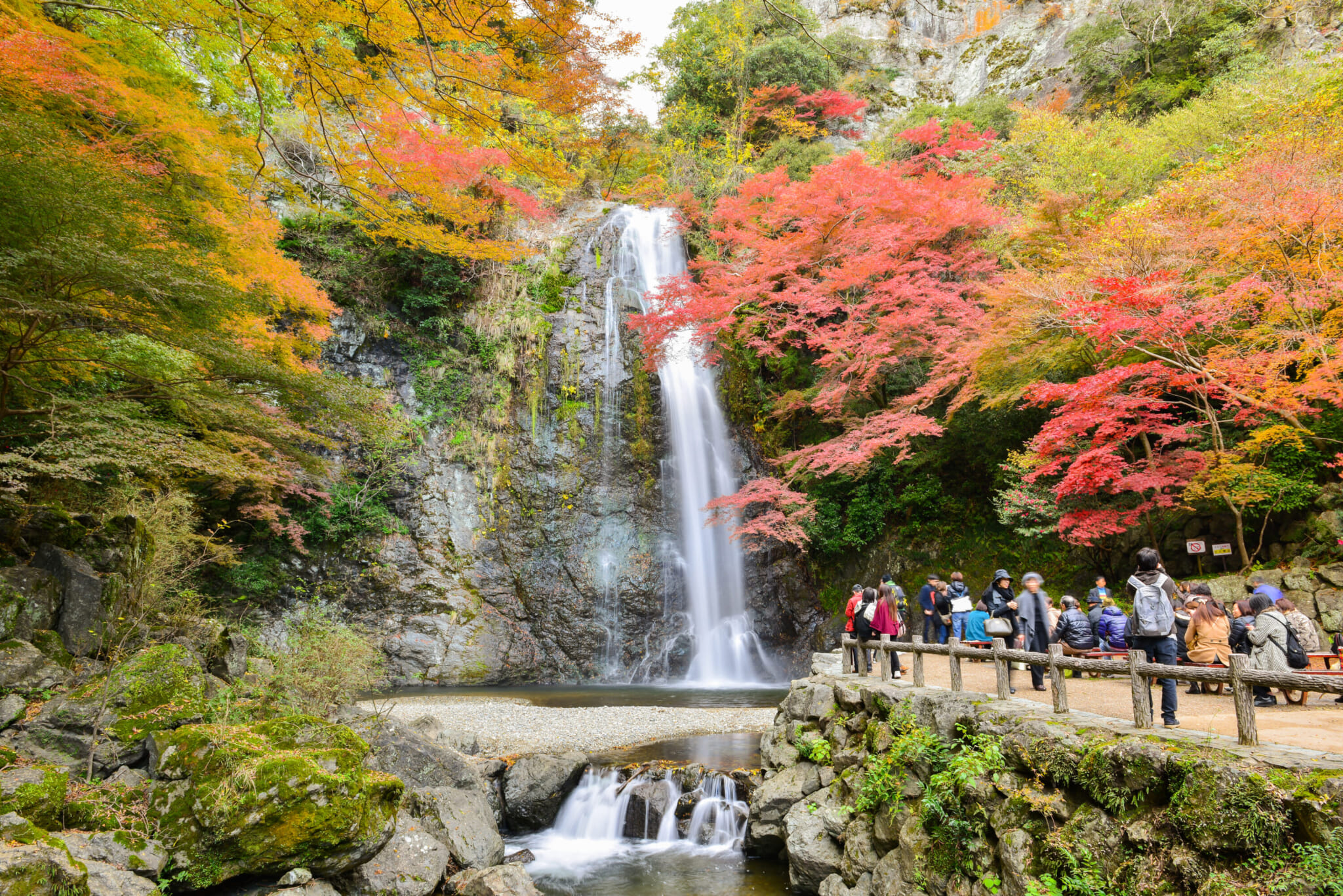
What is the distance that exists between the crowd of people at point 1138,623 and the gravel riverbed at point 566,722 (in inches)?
134

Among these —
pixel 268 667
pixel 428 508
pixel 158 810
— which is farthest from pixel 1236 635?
pixel 428 508

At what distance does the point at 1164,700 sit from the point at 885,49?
1270 inches

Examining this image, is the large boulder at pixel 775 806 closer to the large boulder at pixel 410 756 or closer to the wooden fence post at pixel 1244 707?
the large boulder at pixel 410 756

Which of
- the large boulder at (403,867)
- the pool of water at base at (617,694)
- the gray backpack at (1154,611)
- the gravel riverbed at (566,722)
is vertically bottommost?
the pool of water at base at (617,694)

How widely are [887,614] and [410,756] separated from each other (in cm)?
571

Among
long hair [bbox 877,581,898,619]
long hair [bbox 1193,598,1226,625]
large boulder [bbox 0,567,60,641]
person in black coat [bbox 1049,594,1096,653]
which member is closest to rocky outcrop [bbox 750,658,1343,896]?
long hair [bbox 877,581,898,619]

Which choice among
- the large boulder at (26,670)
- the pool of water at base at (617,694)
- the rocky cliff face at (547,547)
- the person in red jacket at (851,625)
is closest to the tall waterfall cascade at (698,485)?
the rocky cliff face at (547,547)

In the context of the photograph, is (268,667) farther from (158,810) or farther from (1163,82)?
(1163,82)

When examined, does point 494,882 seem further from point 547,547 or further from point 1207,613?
point 547,547

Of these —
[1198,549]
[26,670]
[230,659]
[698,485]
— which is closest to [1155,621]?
[1198,549]

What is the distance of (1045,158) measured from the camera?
15.3 meters

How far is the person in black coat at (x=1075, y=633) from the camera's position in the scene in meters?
6.56

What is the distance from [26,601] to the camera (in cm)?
615

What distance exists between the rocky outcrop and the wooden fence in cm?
15
